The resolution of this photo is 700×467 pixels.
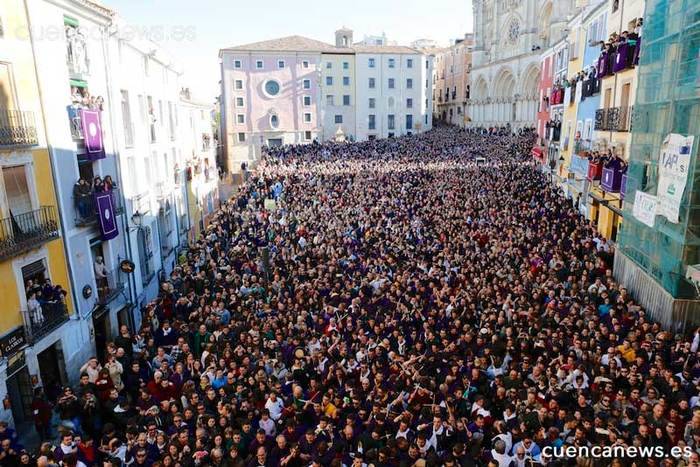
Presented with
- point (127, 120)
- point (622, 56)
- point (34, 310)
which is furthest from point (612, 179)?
point (34, 310)

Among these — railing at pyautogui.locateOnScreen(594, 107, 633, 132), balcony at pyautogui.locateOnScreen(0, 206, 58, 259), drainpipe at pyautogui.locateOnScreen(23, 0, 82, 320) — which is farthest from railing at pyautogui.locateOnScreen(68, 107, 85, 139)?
railing at pyautogui.locateOnScreen(594, 107, 633, 132)

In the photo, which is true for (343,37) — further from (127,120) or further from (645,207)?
(645,207)

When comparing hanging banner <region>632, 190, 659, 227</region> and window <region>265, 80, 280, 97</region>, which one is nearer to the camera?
hanging banner <region>632, 190, 659, 227</region>

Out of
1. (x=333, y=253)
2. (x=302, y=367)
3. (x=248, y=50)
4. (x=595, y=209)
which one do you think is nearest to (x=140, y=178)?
(x=333, y=253)

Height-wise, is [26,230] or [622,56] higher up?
[622,56]

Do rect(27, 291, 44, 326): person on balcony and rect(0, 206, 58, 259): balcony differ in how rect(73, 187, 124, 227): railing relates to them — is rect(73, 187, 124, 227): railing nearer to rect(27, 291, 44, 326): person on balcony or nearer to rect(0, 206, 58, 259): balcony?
rect(0, 206, 58, 259): balcony

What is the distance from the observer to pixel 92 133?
14.7 metres

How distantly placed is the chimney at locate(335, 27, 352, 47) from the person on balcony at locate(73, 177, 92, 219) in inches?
2187

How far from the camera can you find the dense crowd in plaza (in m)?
7.28

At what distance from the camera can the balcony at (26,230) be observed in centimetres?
1120

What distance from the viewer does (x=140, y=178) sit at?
18656 millimetres

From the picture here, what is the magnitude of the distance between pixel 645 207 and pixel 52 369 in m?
14.9

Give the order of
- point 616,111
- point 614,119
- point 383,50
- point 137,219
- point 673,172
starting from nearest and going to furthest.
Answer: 1. point 673,172
2. point 616,111
3. point 614,119
4. point 137,219
5. point 383,50

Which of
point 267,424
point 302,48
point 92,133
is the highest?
point 302,48
